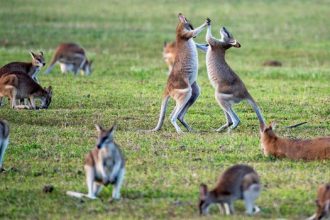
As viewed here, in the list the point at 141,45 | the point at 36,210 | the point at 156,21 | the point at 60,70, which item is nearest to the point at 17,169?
the point at 36,210

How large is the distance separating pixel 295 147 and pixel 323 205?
2.98 metres

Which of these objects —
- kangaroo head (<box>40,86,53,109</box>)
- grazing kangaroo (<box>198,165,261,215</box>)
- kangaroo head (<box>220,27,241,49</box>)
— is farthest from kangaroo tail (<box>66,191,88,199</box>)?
kangaroo head (<box>40,86,53,109</box>)

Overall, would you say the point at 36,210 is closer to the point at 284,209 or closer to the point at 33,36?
the point at 284,209

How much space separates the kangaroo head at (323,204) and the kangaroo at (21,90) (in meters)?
8.20

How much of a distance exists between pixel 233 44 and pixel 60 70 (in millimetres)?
9928

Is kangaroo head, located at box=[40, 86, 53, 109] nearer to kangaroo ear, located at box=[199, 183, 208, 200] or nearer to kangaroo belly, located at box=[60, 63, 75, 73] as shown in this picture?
kangaroo belly, located at box=[60, 63, 75, 73]

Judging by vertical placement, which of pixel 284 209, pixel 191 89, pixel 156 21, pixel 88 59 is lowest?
pixel 284 209

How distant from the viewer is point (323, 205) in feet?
27.7

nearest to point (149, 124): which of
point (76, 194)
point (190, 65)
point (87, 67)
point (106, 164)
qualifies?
point (190, 65)

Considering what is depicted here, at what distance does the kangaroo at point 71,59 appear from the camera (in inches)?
907

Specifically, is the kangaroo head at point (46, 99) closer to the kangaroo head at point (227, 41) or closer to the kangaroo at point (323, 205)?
the kangaroo head at point (227, 41)

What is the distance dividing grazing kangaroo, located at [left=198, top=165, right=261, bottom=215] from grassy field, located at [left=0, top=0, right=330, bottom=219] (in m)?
0.17

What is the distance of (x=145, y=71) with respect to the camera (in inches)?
874

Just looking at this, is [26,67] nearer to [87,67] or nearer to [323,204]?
[87,67]
